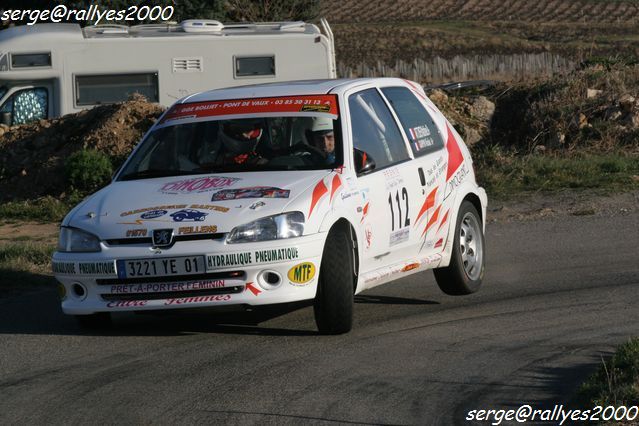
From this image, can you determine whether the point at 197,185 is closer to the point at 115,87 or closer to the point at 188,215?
the point at 188,215

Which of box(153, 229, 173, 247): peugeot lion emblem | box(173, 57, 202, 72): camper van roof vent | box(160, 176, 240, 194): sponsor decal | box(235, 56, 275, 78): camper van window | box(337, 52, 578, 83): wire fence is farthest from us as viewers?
box(337, 52, 578, 83): wire fence

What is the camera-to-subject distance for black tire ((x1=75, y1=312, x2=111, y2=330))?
8391 mm

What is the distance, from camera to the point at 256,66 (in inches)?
802

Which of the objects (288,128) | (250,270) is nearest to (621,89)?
(288,128)

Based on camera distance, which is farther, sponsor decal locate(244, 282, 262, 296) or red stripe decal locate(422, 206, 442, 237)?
red stripe decal locate(422, 206, 442, 237)

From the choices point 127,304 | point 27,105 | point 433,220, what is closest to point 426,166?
point 433,220

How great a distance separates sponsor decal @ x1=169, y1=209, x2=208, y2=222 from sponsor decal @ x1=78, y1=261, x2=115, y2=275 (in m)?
0.48

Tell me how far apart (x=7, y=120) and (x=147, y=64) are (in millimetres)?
2574

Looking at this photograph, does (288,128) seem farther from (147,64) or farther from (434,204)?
(147,64)

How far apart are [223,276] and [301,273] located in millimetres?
470

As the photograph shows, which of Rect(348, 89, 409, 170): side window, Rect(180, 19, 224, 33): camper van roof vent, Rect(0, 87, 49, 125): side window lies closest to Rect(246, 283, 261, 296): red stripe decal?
Rect(348, 89, 409, 170): side window

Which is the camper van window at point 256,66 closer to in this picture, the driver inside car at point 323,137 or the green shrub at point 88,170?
the green shrub at point 88,170

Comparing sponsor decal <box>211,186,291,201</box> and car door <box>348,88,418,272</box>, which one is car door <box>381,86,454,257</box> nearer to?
car door <box>348,88,418,272</box>

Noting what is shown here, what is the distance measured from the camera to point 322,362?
7.12 metres
